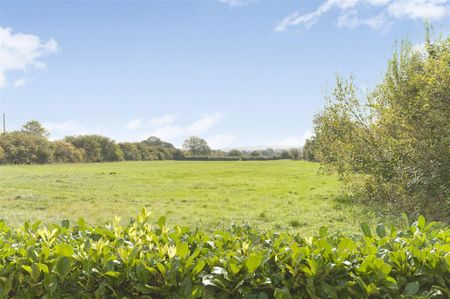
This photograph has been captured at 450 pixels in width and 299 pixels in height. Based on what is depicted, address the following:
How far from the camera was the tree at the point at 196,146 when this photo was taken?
11113 cm

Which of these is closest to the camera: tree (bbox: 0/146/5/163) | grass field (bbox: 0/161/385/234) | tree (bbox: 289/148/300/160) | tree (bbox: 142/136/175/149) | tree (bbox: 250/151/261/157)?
grass field (bbox: 0/161/385/234)

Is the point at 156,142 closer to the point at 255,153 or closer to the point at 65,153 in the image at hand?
the point at 255,153

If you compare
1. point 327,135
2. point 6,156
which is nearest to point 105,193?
point 327,135

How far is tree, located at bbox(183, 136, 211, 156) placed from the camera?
365 ft

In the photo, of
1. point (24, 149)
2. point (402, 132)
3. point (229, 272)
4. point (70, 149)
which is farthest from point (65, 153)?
point (229, 272)

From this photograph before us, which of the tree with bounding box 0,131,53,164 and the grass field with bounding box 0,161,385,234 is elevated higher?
the tree with bounding box 0,131,53,164

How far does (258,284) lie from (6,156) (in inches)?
2813

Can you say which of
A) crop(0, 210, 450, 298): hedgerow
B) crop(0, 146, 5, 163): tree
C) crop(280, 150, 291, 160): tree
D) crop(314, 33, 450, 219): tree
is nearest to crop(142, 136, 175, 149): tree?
crop(280, 150, 291, 160): tree

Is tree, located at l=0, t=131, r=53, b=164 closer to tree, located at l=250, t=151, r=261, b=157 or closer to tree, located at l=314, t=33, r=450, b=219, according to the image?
tree, located at l=250, t=151, r=261, b=157

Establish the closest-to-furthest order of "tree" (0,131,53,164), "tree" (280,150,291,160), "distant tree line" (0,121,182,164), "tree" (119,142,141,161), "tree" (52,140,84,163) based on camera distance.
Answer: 1. "tree" (0,131,53,164)
2. "distant tree line" (0,121,182,164)
3. "tree" (52,140,84,163)
4. "tree" (119,142,141,161)
5. "tree" (280,150,291,160)

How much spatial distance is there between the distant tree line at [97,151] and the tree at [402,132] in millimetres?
36592

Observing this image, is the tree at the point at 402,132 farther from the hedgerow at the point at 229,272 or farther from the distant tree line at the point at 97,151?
the distant tree line at the point at 97,151

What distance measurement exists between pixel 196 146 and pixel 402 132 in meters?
102

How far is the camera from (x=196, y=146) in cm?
11406
